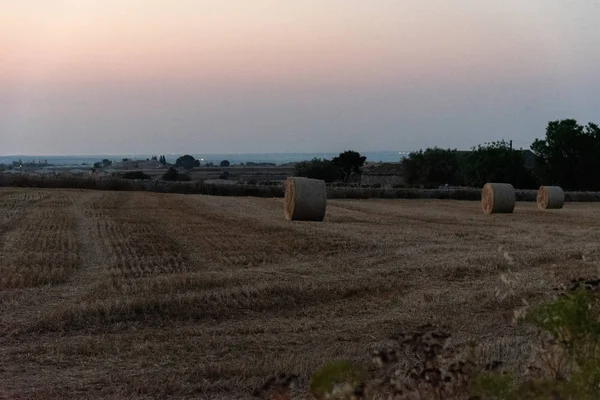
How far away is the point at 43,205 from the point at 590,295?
29691mm

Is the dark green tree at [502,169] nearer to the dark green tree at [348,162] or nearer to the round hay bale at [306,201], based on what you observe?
the dark green tree at [348,162]

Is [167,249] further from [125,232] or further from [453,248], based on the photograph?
[453,248]

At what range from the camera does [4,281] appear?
473 inches

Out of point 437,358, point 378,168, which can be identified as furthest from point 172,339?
point 378,168

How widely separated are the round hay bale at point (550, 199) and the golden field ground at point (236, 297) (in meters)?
14.9

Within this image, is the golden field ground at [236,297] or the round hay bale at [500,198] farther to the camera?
the round hay bale at [500,198]

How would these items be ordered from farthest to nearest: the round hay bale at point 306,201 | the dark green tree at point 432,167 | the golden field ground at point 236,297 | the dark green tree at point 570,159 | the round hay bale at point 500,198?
the dark green tree at point 432,167
the dark green tree at point 570,159
the round hay bale at point 500,198
the round hay bale at point 306,201
the golden field ground at point 236,297

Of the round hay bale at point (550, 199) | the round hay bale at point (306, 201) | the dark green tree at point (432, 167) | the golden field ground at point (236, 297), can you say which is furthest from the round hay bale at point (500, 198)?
the dark green tree at point (432, 167)

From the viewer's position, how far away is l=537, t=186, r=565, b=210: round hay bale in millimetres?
36219

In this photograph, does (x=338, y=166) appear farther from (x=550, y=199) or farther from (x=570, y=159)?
(x=550, y=199)

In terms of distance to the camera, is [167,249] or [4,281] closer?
[4,281]

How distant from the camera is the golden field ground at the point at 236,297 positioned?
7.55 metres

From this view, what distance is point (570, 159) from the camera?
63000 millimetres

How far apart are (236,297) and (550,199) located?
28.0 m
